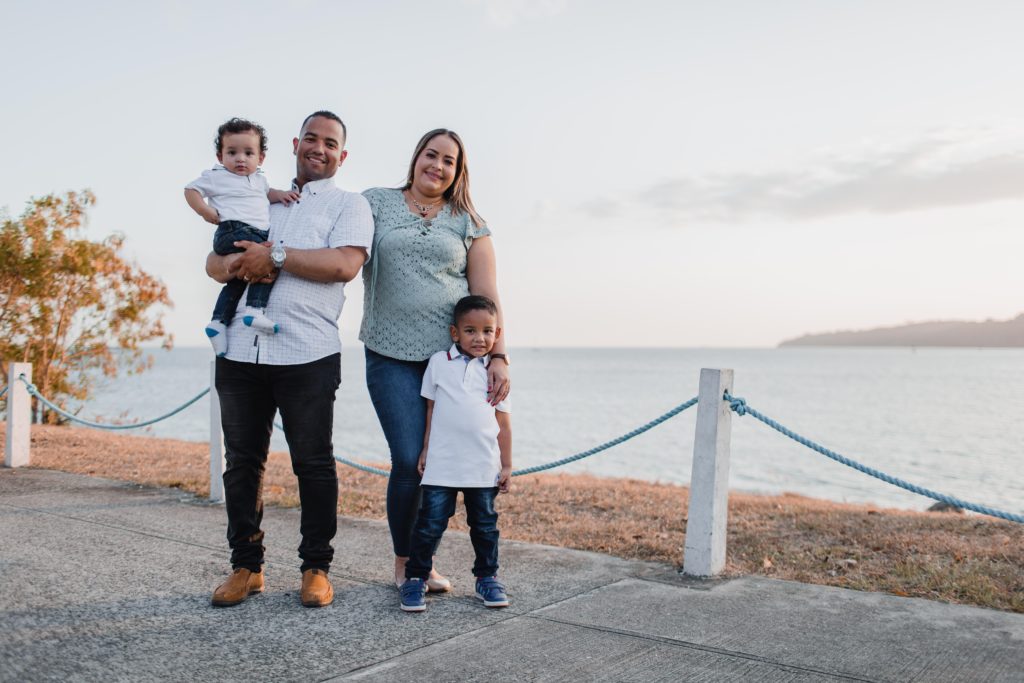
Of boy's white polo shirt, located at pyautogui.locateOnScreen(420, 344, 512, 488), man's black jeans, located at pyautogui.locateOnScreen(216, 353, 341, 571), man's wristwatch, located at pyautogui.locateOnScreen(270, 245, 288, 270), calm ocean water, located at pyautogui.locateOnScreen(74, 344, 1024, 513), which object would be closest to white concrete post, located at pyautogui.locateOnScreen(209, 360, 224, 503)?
man's black jeans, located at pyautogui.locateOnScreen(216, 353, 341, 571)

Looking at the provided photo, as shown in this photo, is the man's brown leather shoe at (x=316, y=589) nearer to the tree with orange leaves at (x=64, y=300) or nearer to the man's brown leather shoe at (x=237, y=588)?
the man's brown leather shoe at (x=237, y=588)

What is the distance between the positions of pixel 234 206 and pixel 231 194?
52 millimetres

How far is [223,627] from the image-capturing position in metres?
3.35

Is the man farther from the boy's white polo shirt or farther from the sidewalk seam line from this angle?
the sidewalk seam line

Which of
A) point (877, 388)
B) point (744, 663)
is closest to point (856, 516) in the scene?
point (744, 663)

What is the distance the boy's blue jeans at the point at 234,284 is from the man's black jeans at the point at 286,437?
231 mm

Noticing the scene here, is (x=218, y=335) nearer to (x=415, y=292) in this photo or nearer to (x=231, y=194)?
(x=231, y=194)

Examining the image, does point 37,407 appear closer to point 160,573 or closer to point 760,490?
point 160,573

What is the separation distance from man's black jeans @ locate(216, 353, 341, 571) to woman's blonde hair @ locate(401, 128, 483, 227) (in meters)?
0.90

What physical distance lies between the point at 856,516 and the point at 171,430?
27.8 meters

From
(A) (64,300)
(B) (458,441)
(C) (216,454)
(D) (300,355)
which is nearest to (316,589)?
(B) (458,441)

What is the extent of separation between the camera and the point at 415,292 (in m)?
3.71

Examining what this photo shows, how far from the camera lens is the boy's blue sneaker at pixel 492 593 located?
3734mm

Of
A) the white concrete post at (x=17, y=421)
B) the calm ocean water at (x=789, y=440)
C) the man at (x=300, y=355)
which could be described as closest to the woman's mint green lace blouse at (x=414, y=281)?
the man at (x=300, y=355)
